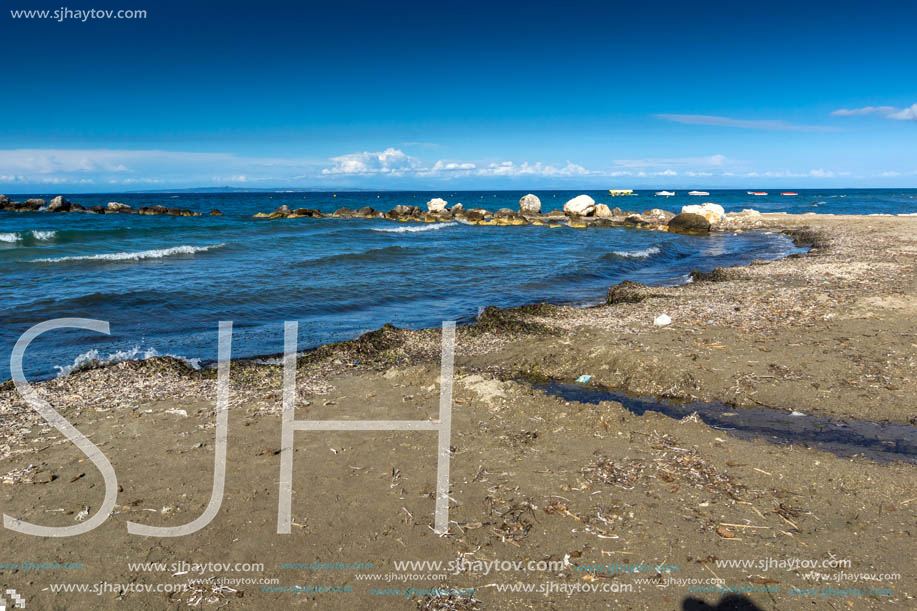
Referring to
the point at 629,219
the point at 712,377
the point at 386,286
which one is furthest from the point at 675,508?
the point at 629,219

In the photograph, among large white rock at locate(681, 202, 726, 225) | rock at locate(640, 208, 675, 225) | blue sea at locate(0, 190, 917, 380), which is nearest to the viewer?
blue sea at locate(0, 190, 917, 380)

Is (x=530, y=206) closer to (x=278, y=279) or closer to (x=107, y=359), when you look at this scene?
(x=278, y=279)

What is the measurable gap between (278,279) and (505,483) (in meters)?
16.7

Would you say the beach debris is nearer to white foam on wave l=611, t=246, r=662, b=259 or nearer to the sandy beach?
the sandy beach

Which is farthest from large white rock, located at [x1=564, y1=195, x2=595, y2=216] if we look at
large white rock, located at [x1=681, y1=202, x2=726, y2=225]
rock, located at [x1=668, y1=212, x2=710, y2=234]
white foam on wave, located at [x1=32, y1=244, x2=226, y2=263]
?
white foam on wave, located at [x1=32, y1=244, x2=226, y2=263]

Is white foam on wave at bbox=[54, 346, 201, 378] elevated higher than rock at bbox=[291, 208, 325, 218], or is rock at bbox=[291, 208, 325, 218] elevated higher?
rock at bbox=[291, 208, 325, 218]

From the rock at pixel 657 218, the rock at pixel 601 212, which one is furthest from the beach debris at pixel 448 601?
the rock at pixel 601 212

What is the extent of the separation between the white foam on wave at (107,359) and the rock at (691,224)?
130 ft

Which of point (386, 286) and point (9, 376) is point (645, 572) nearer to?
point (9, 376)

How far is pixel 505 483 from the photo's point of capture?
213 inches

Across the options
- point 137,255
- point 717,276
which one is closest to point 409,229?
point 137,255

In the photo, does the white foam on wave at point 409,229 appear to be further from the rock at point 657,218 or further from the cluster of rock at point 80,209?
the cluster of rock at point 80,209

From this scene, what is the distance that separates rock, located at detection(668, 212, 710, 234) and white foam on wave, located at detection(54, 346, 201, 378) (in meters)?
39.7

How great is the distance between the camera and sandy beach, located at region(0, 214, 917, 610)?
13.4ft
